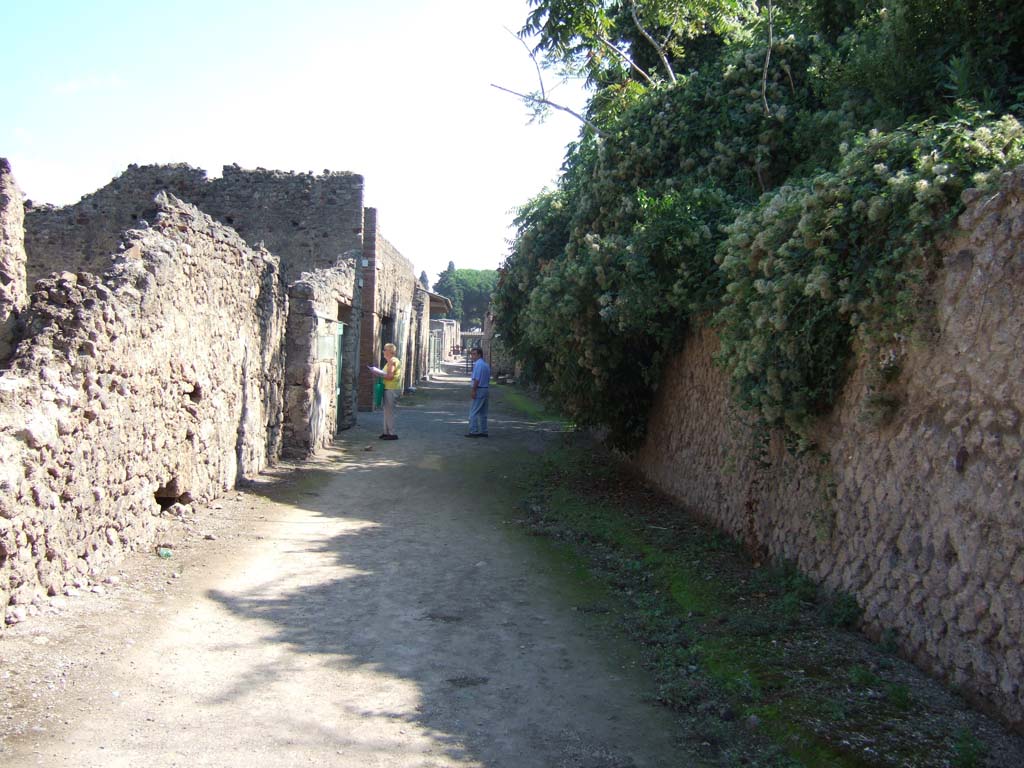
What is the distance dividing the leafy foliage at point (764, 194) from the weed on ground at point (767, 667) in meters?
1.22

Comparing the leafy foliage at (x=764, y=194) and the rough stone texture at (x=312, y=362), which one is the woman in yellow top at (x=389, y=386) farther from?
the leafy foliage at (x=764, y=194)

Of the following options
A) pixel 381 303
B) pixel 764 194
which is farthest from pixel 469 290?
pixel 764 194

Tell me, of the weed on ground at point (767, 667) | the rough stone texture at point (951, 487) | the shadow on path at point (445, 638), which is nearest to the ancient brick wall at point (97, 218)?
the shadow on path at point (445, 638)

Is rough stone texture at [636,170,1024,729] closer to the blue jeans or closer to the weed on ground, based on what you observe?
the weed on ground

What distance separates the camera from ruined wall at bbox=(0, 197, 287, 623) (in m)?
4.75

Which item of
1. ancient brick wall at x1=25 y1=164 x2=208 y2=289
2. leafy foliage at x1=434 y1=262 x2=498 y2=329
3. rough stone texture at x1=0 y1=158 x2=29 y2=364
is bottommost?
rough stone texture at x1=0 y1=158 x2=29 y2=364

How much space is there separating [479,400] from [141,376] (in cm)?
855

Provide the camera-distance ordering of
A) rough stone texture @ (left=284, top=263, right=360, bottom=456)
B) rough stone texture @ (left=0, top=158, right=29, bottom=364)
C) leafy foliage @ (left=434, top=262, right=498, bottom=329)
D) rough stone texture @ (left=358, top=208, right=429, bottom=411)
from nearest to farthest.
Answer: rough stone texture @ (left=0, top=158, right=29, bottom=364) → rough stone texture @ (left=284, top=263, right=360, bottom=456) → rough stone texture @ (left=358, top=208, right=429, bottom=411) → leafy foliage @ (left=434, top=262, right=498, bottom=329)

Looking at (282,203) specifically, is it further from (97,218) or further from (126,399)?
(126,399)

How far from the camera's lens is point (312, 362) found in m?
11.0

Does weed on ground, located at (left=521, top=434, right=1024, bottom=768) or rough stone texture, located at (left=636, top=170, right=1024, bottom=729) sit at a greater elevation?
rough stone texture, located at (left=636, top=170, right=1024, bottom=729)

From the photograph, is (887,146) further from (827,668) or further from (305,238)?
(305,238)

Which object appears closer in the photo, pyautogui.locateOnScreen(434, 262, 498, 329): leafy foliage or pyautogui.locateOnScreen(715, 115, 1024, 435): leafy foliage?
pyautogui.locateOnScreen(715, 115, 1024, 435): leafy foliage

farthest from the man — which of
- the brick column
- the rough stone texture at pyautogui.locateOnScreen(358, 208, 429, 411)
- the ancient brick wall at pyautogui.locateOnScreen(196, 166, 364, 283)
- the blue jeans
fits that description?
the ancient brick wall at pyautogui.locateOnScreen(196, 166, 364, 283)
